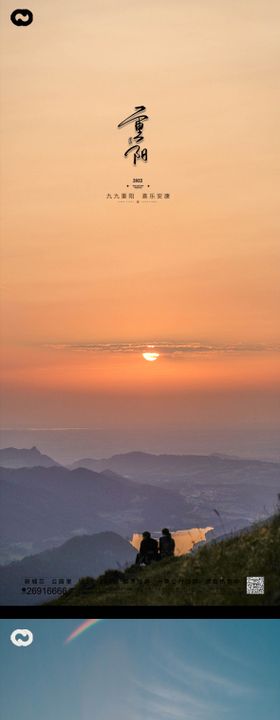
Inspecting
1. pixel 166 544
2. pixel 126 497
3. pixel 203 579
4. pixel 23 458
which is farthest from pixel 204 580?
pixel 23 458

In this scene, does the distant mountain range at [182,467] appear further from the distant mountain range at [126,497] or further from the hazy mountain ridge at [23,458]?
the hazy mountain ridge at [23,458]

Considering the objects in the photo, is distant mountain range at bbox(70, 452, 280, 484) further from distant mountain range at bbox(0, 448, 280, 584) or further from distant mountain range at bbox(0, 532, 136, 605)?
distant mountain range at bbox(0, 532, 136, 605)

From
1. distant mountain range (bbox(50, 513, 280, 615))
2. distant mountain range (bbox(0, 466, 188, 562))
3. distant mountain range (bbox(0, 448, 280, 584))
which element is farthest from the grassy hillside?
distant mountain range (bbox(0, 466, 188, 562))

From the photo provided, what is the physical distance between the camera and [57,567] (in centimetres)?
1639

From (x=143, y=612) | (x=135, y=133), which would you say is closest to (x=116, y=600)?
(x=143, y=612)

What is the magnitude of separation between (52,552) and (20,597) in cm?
40

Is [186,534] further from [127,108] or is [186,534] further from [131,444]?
[127,108]

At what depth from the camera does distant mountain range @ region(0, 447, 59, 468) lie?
16484mm

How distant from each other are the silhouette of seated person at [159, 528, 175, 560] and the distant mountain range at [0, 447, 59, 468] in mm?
946

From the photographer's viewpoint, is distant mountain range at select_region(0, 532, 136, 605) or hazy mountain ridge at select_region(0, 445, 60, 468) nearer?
distant mountain range at select_region(0, 532, 136, 605)

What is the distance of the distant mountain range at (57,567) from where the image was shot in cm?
1636

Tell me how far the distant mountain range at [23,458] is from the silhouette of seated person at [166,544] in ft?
3.10

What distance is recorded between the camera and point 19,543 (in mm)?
16391

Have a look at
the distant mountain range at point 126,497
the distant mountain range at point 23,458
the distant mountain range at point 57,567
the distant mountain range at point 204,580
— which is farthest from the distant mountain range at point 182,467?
the distant mountain range at point 57,567
